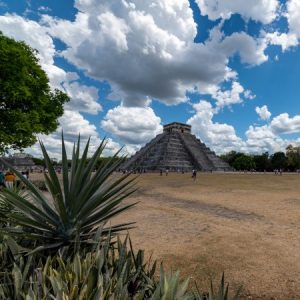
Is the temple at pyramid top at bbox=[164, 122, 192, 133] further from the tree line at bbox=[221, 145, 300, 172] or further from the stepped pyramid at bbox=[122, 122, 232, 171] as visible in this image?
the tree line at bbox=[221, 145, 300, 172]

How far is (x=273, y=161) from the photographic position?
92.8 metres

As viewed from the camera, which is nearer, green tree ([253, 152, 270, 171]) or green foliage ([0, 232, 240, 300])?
green foliage ([0, 232, 240, 300])

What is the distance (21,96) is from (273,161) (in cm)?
9323

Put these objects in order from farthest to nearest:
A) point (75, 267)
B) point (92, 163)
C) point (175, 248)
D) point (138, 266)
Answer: point (175, 248), point (92, 163), point (138, 266), point (75, 267)

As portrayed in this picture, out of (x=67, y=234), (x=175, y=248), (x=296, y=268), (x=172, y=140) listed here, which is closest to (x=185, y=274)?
(x=175, y=248)

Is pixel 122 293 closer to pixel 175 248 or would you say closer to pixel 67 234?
pixel 67 234

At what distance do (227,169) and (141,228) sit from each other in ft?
251

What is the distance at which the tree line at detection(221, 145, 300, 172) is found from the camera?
85488 millimetres

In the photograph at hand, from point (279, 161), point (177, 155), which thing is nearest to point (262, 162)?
point (279, 161)

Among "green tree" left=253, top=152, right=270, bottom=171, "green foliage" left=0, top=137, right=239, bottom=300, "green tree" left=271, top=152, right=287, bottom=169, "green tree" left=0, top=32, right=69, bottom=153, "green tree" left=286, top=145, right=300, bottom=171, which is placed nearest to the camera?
"green foliage" left=0, top=137, right=239, bottom=300

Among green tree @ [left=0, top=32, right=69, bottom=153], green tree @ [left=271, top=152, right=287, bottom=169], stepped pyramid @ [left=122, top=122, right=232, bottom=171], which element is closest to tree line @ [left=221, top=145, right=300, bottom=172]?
green tree @ [left=271, top=152, right=287, bottom=169]

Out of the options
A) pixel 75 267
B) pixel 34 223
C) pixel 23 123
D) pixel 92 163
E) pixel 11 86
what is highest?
pixel 11 86

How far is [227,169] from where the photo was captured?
80750 millimetres

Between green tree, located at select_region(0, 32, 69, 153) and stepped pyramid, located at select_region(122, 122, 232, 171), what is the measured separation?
157ft
